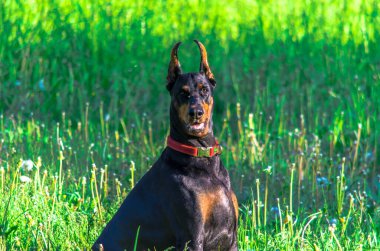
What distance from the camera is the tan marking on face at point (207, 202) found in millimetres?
4816

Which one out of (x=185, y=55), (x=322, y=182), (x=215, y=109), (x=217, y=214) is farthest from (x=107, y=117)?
(x=217, y=214)

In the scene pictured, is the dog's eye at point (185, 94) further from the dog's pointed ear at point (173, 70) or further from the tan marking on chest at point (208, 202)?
the tan marking on chest at point (208, 202)

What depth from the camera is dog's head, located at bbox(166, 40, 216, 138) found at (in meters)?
4.87

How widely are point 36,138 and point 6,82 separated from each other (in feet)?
5.13

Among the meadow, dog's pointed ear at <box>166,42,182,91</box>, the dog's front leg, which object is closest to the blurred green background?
the meadow

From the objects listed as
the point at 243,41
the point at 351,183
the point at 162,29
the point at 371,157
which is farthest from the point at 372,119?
the point at 162,29

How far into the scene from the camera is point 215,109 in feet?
30.7

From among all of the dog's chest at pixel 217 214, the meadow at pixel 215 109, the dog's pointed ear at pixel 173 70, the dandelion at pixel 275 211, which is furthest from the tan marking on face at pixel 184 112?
the dandelion at pixel 275 211

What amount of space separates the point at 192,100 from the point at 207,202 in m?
0.56

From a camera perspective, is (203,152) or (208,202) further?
(203,152)

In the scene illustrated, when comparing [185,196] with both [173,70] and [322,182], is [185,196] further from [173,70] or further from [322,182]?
[322,182]

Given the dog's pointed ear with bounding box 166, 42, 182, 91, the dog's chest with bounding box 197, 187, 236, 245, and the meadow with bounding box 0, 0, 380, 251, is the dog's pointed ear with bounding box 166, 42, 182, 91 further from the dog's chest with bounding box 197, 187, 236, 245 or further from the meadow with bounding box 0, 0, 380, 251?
the meadow with bounding box 0, 0, 380, 251

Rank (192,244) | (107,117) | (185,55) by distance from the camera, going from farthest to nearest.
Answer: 1. (185,55)
2. (107,117)
3. (192,244)

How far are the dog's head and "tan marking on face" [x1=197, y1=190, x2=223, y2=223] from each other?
34cm
